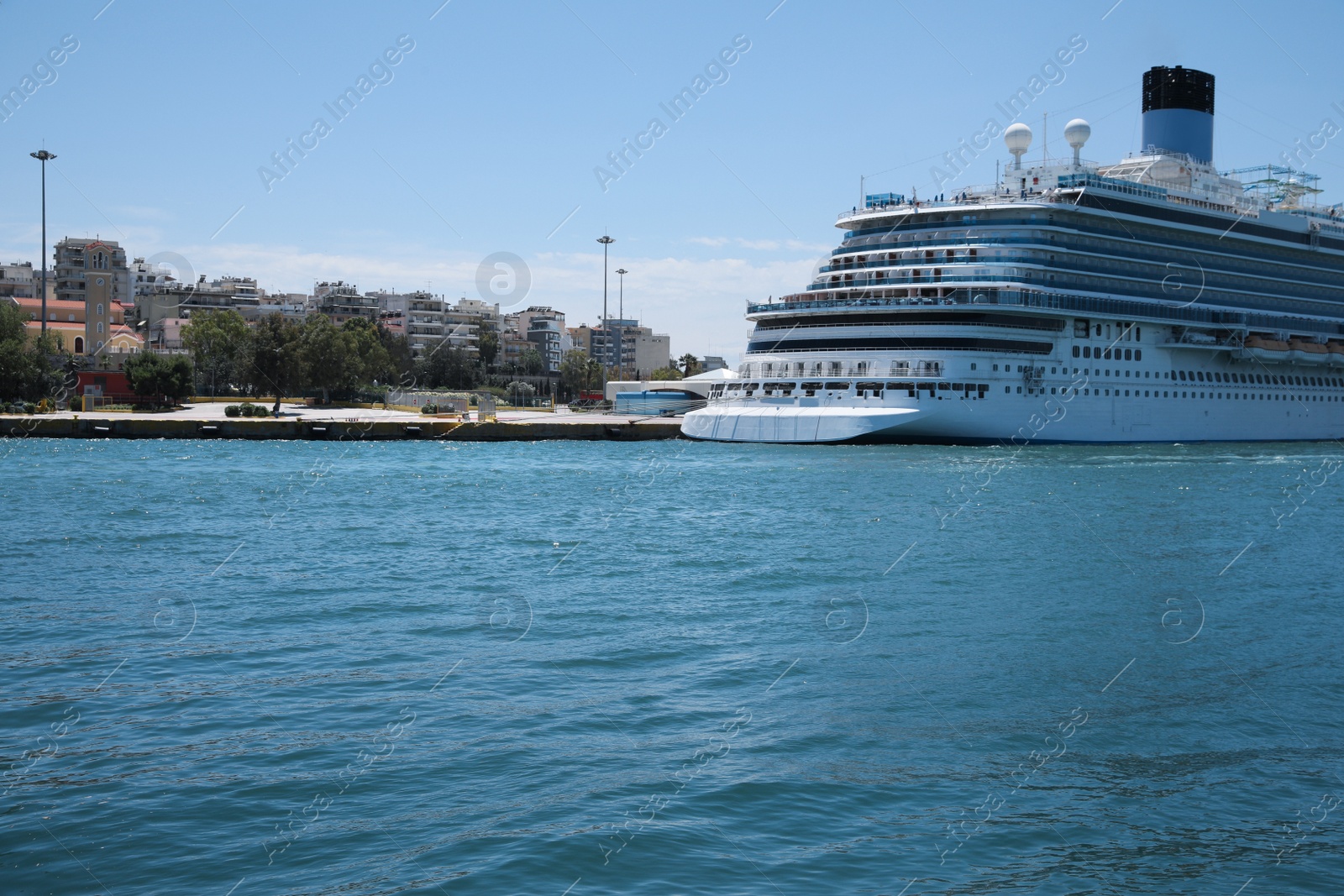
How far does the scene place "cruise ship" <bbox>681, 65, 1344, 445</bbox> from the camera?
53.1m

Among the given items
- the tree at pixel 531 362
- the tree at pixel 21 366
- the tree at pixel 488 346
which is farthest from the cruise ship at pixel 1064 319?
the tree at pixel 531 362

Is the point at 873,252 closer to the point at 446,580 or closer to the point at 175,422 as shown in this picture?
the point at 175,422

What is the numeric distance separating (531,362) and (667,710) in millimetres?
138486

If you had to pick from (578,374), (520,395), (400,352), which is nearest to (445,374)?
(400,352)

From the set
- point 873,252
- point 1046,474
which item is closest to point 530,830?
point 1046,474

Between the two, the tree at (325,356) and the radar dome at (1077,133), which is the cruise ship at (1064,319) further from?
the tree at (325,356)

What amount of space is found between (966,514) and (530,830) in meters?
21.0

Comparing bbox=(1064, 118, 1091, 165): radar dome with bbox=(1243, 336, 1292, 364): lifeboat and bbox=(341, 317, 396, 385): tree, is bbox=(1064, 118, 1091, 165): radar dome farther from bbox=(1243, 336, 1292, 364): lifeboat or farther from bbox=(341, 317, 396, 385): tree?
bbox=(341, 317, 396, 385): tree

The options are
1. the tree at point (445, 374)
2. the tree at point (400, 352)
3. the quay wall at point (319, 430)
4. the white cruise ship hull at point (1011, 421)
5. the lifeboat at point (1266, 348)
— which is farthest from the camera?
the tree at point (445, 374)

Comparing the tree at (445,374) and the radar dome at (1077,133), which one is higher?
the radar dome at (1077,133)

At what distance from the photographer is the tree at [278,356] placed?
278 ft

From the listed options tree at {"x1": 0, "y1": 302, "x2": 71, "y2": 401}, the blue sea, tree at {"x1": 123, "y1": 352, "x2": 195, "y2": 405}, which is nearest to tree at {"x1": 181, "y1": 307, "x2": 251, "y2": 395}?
tree at {"x1": 0, "y1": 302, "x2": 71, "y2": 401}

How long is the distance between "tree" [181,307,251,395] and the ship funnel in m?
70.1

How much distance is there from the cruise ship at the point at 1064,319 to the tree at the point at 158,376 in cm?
3712
